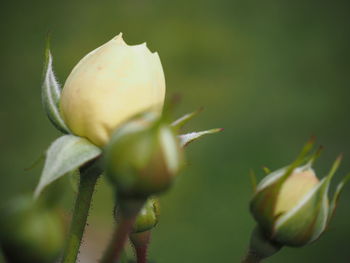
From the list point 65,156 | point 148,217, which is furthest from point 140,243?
point 65,156

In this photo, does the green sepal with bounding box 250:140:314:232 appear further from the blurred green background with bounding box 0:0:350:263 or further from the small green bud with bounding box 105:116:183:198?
the blurred green background with bounding box 0:0:350:263

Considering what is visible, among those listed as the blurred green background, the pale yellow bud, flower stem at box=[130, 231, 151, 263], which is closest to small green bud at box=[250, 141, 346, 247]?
the pale yellow bud

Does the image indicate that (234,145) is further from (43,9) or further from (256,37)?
(43,9)

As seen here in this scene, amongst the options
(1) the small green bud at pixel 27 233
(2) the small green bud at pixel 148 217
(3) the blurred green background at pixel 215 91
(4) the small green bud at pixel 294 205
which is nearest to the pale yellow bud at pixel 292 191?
(4) the small green bud at pixel 294 205

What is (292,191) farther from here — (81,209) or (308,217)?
(81,209)

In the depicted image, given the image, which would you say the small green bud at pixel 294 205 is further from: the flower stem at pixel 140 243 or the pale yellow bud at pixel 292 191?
the flower stem at pixel 140 243

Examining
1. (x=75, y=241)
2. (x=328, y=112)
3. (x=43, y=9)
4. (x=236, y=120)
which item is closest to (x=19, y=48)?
(x=43, y=9)
